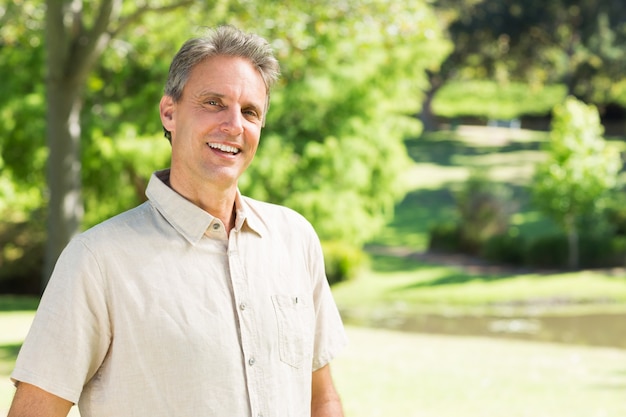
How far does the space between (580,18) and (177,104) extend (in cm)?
5373

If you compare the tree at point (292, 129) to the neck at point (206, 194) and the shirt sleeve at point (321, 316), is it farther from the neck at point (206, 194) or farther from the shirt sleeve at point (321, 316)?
the neck at point (206, 194)

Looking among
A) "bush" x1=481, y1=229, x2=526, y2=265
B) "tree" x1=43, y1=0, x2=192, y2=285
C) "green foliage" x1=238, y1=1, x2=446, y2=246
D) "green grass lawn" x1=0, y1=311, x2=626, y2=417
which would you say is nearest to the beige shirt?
"green grass lawn" x1=0, y1=311, x2=626, y2=417

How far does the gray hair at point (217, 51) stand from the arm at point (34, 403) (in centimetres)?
78

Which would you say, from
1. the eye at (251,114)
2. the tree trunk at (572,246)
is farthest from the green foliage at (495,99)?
the eye at (251,114)

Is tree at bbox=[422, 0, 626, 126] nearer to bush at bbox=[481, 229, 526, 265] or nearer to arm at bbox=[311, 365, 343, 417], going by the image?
bush at bbox=[481, 229, 526, 265]

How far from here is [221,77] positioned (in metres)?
2.34

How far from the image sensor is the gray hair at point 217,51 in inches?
91.9

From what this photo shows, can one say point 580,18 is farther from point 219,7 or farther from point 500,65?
point 219,7

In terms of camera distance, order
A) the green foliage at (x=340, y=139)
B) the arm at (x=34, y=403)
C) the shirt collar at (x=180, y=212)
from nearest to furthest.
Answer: the arm at (x=34, y=403) < the shirt collar at (x=180, y=212) < the green foliage at (x=340, y=139)

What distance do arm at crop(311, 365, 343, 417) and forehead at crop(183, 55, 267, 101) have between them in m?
0.79

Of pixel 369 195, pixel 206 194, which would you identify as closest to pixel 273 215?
pixel 206 194

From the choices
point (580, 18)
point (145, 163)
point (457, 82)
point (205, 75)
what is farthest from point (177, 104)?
point (457, 82)

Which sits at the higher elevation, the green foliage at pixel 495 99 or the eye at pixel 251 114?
the green foliage at pixel 495 99

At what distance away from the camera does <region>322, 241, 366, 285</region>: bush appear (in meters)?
28.6
